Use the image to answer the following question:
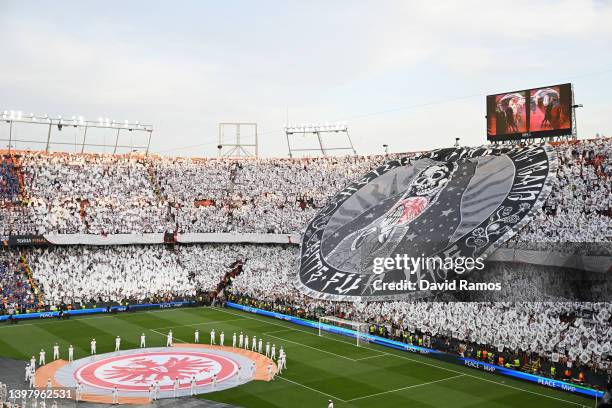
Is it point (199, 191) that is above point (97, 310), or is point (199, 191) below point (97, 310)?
above

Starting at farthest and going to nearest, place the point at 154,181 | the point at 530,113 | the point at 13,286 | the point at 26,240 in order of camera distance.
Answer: the point at 154,181
the point at 530,113
the point at 26,240
the point at 13,286

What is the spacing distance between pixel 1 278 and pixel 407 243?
31781mm

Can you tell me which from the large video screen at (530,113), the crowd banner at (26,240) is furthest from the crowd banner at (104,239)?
the large video screen at (530,113)

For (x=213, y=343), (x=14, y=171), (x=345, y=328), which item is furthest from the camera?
(x=14, y=171)

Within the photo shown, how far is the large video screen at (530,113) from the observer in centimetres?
5059

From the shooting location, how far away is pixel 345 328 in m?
40.9

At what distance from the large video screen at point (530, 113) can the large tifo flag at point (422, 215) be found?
4.87ft

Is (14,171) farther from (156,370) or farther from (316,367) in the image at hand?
(316,367)

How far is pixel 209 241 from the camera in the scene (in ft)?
186

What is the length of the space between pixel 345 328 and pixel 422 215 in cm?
1403

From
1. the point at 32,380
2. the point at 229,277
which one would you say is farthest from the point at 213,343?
the point at 229,277

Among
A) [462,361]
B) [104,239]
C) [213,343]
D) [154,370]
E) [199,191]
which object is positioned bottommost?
[154,370]

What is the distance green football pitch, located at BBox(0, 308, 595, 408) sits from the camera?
27438 millimetres

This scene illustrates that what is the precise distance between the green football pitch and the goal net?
723mm
